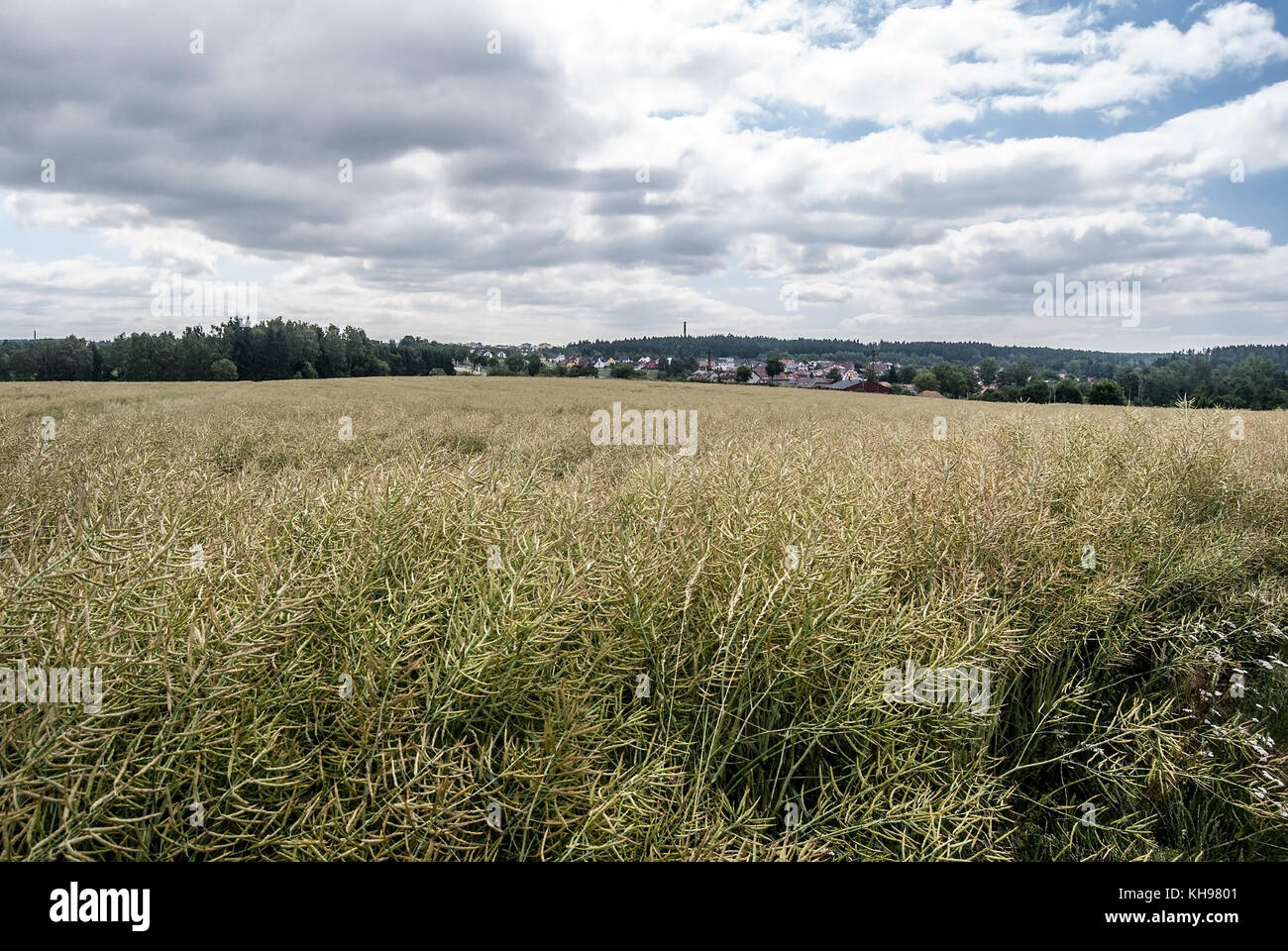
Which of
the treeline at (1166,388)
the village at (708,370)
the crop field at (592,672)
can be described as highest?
the village at (708,370)

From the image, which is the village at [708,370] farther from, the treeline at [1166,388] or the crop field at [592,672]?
the crop field at [592,672]

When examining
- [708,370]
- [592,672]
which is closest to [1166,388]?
[708,370]

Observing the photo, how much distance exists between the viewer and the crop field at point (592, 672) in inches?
64.1

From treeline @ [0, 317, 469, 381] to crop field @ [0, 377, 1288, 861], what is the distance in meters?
73.5

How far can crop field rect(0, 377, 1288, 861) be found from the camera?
1.63 metres

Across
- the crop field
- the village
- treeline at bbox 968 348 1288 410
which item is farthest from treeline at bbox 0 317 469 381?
the crop field

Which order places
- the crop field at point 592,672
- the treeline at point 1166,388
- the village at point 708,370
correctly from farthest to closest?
1. the village at point 708,370
2. the treeline at point 1166,388
3. the crop field at point 592,672

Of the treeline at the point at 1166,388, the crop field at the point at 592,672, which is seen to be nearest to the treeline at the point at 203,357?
the treeline at the point at 1166,388

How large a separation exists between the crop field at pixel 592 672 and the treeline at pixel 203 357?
73451 mm

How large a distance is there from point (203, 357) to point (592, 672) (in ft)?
268

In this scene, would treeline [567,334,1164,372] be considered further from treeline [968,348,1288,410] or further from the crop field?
the crop field

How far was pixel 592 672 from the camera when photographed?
2.37m

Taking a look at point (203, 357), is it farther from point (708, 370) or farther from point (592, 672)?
point (592, 672)

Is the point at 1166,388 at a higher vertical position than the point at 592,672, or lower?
higher
